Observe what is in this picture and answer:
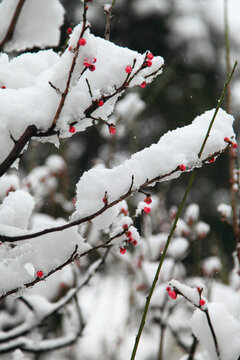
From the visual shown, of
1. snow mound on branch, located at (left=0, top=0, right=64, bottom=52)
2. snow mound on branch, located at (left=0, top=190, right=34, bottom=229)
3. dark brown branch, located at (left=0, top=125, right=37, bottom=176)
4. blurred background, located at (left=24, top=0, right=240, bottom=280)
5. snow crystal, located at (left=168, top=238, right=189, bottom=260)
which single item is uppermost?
blurred background, located at (left=24, top=0, right=240, bottom=280)

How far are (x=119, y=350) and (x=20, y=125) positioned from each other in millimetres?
3105

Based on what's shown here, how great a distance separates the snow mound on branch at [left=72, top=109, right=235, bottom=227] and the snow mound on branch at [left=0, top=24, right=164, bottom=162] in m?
0.15

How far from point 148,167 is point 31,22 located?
0.48 metres

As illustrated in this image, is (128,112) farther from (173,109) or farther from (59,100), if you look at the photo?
(173,109)

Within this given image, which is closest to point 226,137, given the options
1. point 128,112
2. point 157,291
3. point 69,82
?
point 69,82

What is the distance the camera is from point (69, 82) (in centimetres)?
90

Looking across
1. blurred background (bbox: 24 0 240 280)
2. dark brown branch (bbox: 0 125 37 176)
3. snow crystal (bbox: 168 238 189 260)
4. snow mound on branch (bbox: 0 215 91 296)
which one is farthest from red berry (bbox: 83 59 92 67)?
blurred background (bbox: 24 0 240 280)

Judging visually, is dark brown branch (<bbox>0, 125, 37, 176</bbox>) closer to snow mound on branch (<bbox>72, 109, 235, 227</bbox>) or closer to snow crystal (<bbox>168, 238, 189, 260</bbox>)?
snow mound on branch (<bbox>72, 109, 235, 227</bbox>)

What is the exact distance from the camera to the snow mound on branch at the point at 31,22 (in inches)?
39.8

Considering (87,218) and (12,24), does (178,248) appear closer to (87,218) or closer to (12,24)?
(87,218)

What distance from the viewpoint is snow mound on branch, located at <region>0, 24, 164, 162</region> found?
3.15 ft

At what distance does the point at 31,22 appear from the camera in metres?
1.04

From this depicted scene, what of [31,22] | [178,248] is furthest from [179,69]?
[31,22]

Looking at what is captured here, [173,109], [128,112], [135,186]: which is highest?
[173,109]
